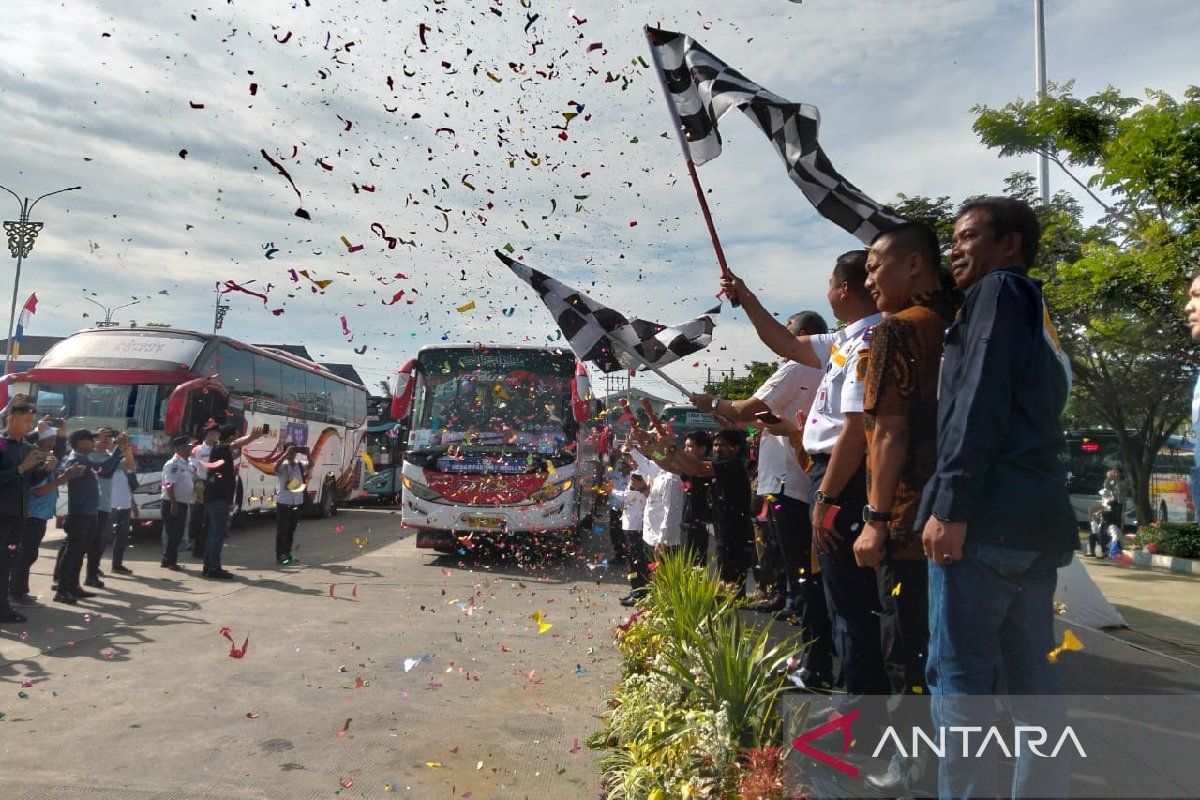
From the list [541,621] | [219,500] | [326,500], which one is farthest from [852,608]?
[326,500]

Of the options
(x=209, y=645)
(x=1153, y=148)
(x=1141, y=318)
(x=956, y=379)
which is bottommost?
(x=209, y=645)

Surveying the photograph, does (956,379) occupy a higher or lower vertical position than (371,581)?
higher

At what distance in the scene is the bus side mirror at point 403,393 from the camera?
12.7 metres

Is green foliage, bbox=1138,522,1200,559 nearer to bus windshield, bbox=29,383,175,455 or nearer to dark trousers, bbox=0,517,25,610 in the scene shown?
dark trousers, bbox=0,517,25,610

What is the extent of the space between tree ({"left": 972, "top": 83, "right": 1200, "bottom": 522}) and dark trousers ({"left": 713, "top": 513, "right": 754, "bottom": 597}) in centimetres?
613

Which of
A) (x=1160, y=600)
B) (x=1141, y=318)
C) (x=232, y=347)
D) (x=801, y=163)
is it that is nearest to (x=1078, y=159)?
(x=1141, y=318)

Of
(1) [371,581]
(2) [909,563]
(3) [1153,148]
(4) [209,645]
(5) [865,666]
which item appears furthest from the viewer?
(1) [371,581]

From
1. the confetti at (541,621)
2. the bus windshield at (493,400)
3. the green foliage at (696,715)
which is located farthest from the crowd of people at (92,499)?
the green foliage at (696,715)

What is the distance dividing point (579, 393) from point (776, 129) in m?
8.17

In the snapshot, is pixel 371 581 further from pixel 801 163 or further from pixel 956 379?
pixel 956 379

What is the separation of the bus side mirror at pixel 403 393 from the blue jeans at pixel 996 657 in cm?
1091

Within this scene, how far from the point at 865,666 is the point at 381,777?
223cm

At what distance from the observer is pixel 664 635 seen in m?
4.91

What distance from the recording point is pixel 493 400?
12.7 meters
